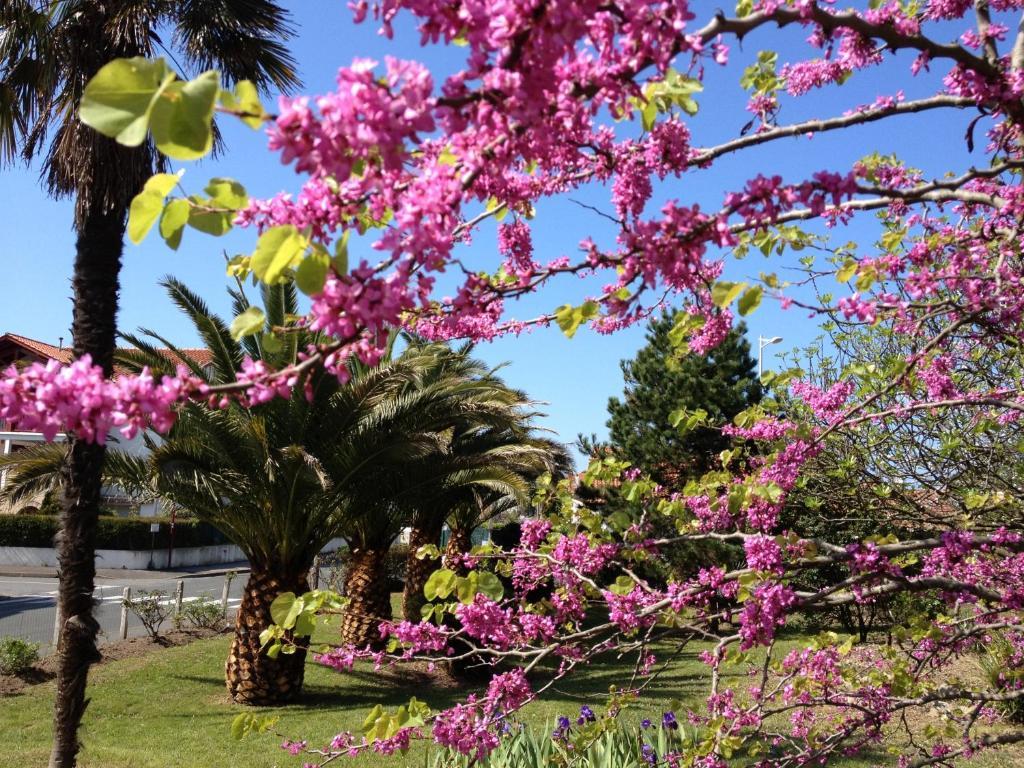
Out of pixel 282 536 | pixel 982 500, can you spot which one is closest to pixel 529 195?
pixel 982 500

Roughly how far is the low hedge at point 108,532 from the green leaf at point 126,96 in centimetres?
2765

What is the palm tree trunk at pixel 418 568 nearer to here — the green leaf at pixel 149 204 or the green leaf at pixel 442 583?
the green leaf at pixel 442 583

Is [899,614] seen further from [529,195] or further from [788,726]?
[529,195]

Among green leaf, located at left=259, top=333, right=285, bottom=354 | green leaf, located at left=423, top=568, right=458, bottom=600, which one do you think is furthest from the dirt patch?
green leaf, located at left=259, top=333, right=285, bottom=354

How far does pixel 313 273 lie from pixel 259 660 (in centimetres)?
1048

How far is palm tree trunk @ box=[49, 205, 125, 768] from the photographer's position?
669 cm

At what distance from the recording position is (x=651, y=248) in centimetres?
156

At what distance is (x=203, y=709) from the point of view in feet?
33.5

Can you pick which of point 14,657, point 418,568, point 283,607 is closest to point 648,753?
point 283,607

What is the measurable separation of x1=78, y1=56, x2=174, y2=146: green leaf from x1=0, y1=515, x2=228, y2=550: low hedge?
27645mm

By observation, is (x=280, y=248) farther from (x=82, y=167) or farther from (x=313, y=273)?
(x=82, y=167)

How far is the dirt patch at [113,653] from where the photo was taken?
1088 centimetres

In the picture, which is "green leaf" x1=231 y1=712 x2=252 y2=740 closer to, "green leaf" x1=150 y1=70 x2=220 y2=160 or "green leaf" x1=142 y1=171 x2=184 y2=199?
"green leaf" x1=142 y1=171 x2=184 y2=199

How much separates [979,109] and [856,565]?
1502 millimetres
